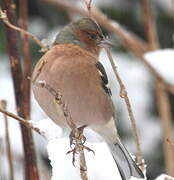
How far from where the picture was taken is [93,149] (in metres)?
1.65

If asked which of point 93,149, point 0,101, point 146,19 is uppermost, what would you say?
point 146,19

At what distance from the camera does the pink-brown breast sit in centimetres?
190

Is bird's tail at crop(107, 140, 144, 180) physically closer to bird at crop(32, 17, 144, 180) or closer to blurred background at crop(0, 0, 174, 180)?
bird at crop(32, 17, 144, 180)

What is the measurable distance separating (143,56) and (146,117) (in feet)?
7.10

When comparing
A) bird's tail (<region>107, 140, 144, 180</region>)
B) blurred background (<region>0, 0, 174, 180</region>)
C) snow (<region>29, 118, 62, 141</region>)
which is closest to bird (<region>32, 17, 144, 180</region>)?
bird's tail (<region>107, 140, 144, 180</region>)

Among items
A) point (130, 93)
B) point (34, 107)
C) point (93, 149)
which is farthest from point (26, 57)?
point (130, 93)

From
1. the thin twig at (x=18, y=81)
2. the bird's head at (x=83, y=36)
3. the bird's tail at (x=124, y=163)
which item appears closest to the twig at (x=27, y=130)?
the thin twig at (x=18, y=81)

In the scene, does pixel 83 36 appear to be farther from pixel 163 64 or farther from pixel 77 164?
pixel 77 164

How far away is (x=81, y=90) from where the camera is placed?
6.40 feet

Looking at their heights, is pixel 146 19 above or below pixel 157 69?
above

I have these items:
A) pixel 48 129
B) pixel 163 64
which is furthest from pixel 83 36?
pixel 48 129

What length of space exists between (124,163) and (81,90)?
0.27m

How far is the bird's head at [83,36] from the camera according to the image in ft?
7.27

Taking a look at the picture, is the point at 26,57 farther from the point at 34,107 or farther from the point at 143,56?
the point at 34,107
